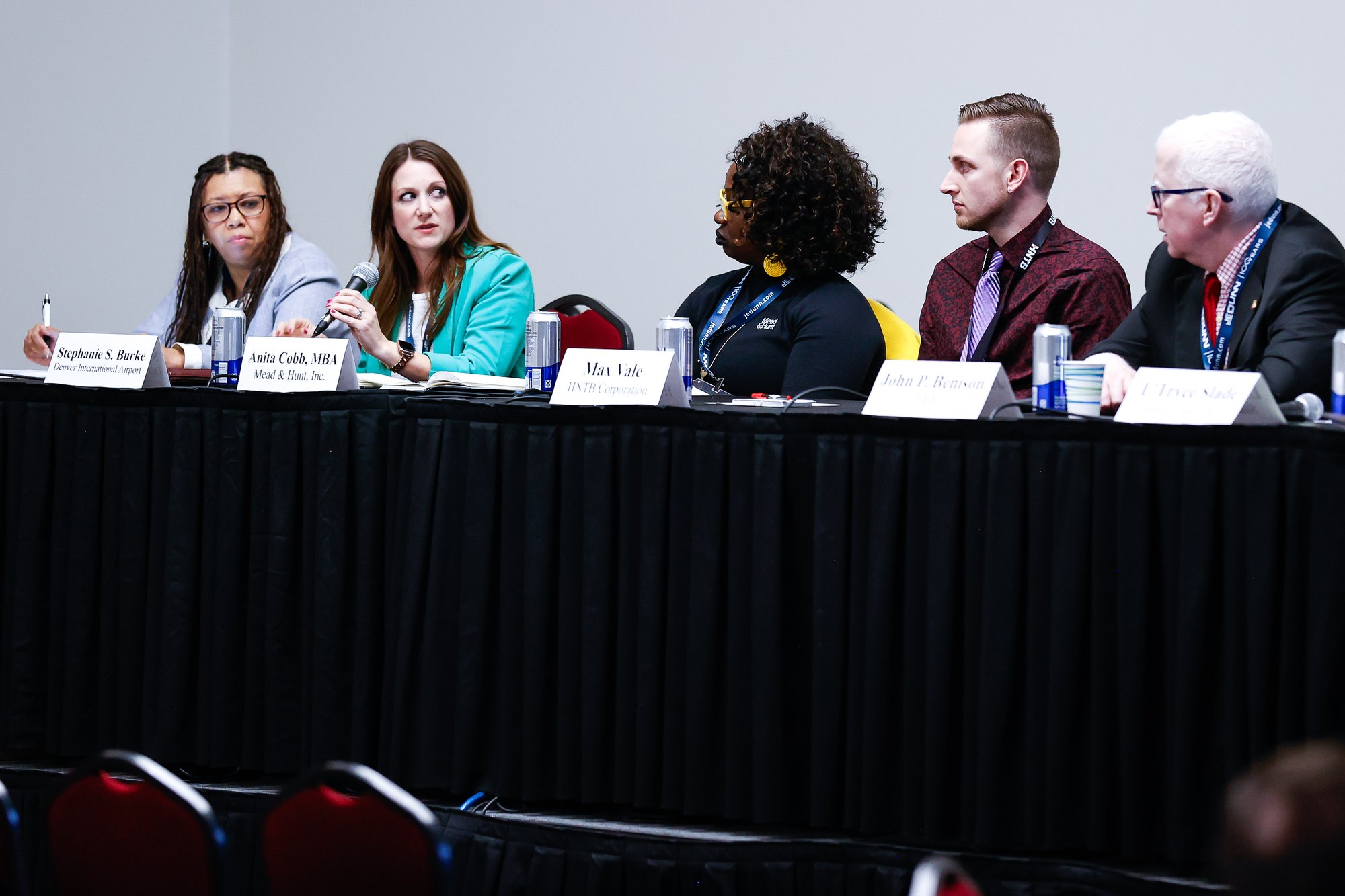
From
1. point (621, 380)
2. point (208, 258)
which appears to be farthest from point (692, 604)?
point (208, 258)

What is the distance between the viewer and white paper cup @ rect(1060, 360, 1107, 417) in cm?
171

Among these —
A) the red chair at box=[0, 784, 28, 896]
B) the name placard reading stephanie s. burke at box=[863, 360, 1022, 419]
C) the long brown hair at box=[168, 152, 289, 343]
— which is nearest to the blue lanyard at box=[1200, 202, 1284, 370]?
the name placard reading stephanie s. burke at box=[863, 360, 1022, 419]

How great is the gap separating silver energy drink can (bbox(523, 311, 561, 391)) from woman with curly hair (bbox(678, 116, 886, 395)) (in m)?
0.50

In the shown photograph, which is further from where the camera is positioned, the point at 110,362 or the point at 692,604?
the point at 110,362

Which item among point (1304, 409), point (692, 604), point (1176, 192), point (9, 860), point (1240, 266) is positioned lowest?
point (9, 860)

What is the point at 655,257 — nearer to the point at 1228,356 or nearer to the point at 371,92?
the point at 371,92

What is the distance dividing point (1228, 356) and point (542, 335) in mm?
1090

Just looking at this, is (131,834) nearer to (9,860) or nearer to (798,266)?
(9,860)

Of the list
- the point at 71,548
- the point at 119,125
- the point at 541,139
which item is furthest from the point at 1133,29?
the point at 119,125

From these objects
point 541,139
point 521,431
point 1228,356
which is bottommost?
point 521,431

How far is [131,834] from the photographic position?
1.14m

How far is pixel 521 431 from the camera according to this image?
181cm

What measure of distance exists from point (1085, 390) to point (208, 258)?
2044 millimetres

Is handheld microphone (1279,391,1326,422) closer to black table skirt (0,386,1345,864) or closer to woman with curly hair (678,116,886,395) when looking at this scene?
black table skirt (0,386,1345,864)
